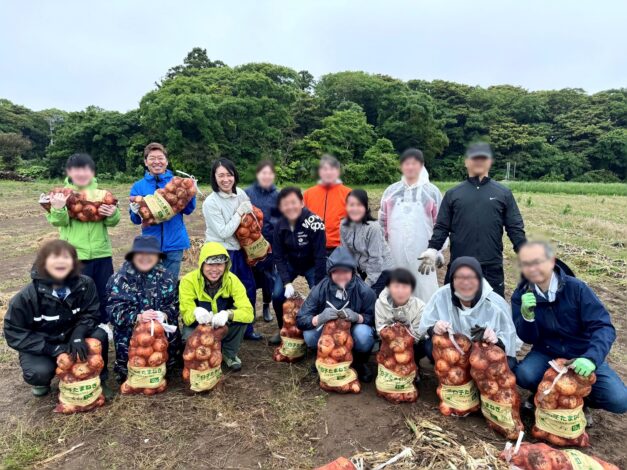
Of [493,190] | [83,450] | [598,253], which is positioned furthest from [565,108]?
[83,450]

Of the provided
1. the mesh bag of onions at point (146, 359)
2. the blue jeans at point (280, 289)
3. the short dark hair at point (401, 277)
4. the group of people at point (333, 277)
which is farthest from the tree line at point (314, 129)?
the mesh bag of onions at point (146, 359)

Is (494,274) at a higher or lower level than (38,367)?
higher

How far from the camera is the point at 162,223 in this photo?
441 centimetres

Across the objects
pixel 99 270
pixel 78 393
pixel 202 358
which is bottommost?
pixel 78 393

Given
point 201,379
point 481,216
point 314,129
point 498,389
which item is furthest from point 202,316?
point 314,129

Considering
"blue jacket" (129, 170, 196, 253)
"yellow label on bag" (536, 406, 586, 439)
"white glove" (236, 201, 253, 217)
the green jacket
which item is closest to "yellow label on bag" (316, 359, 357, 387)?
"yellow label on bag" (536, 406, 586, 439)

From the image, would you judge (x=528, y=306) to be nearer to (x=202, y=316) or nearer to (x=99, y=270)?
(x=202, y=316)

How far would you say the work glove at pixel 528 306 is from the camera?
325 centimetres

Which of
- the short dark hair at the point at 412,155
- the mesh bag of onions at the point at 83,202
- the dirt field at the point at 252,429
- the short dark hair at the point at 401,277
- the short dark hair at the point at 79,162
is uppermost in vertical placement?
the short dark hair at the point at 412,155

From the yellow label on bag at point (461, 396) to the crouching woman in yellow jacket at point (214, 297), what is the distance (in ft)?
5.99

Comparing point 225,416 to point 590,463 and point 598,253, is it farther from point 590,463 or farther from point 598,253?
point 598,253

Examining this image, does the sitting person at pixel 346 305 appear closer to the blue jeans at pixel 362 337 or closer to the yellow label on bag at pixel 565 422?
the blue jeans at pixel 362 337

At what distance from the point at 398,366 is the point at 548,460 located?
127 cm

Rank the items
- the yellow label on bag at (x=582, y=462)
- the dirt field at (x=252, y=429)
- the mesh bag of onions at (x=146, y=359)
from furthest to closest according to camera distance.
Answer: the mesh bag of onions at (x=146, y=359) → the dirt field at (x=252, y=429) → the yellow label on bag at (x=582, y=462)
